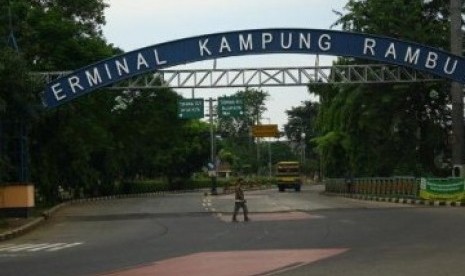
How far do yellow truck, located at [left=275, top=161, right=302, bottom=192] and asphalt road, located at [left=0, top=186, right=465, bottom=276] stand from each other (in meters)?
45.6

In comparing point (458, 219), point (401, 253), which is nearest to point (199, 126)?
point (458, 219)

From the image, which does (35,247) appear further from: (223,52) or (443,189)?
(443,189)

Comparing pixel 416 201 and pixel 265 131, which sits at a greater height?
pixel 265 131

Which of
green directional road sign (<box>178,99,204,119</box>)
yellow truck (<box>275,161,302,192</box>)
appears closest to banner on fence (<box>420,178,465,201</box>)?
green directional road sign (<box>178,99,204,119</box>)

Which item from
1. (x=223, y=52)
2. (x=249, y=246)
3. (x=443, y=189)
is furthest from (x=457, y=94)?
(x=249, y=246)

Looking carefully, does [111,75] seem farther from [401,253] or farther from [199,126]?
[199,126]

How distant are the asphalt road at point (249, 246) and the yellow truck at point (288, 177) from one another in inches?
1797

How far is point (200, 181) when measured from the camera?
333 ft

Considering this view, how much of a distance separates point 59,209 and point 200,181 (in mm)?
60589

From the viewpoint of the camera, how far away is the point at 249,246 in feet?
62.9

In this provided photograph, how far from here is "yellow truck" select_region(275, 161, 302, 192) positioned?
256ft

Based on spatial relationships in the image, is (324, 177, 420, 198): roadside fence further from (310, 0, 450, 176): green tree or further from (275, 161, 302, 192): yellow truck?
(275, 161, 302, 192): yellow truck

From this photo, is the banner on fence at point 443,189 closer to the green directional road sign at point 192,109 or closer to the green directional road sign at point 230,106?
the green directional road sign at point 230,106

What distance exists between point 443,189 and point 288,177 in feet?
130
